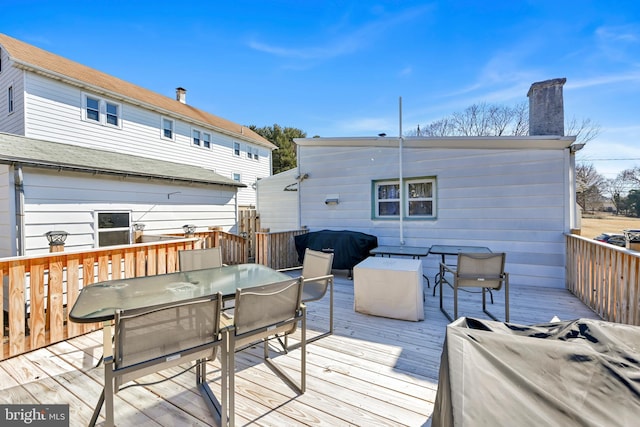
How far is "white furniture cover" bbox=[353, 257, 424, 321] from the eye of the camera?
3574 millimetres

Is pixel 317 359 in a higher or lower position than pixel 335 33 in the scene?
lower

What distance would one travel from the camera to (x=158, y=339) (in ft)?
5.20

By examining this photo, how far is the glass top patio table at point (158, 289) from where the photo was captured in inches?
74.7

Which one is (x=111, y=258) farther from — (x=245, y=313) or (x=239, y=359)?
(x=245, y=313)

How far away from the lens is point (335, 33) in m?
7.47

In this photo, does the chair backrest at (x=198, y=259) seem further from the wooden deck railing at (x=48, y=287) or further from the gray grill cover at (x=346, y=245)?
the gray grill cover at (x=346, y=245)

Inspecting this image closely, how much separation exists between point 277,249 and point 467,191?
423 centimetres

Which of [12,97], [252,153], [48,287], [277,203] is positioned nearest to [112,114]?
[12,97]

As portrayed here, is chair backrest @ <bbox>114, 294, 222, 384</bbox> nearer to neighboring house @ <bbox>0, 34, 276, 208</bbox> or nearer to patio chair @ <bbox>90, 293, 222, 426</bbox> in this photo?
patio chair @ <bbox>90, 293, 222, 426</bbox>

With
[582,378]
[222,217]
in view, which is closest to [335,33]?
[222,217]

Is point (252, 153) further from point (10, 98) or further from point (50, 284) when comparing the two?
point (50, 284)

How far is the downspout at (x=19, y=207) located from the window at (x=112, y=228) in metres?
1.25

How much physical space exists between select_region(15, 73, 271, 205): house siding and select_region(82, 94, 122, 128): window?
0.41 feet

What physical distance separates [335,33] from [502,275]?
711cm
